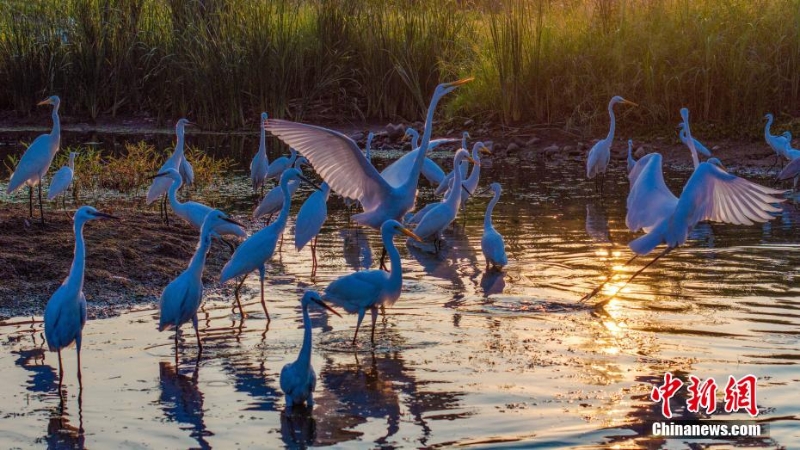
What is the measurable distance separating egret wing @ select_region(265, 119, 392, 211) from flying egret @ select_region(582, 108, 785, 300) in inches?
82.6

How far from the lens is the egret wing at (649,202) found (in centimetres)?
795

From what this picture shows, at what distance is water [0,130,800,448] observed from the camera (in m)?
5.54

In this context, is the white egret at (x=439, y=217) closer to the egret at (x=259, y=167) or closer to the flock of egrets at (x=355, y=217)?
the flock of egrets at (x=355, y=217)

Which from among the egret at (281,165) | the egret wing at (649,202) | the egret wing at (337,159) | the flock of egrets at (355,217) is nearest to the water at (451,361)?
the flock of egrets at (355,217)

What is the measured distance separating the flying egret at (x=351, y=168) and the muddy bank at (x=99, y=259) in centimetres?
148

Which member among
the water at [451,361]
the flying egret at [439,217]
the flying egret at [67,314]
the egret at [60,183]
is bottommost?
the water at [451,361]

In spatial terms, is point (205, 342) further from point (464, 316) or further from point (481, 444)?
point (481, 444)

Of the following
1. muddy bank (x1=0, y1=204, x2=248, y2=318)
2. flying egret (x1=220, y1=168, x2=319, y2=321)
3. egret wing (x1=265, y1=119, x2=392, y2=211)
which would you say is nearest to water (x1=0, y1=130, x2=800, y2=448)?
flying egret (x1=220, y1=168, x2=319, y2=321)

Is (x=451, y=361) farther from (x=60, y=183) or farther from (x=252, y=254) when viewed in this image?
(x=60, y=183)

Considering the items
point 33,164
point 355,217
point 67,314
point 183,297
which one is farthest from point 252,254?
point 33,164

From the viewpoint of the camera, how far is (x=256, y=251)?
7.70 m

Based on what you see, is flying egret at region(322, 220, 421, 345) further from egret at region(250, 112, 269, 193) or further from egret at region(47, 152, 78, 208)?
egret at region(250, 112, 269, 193)

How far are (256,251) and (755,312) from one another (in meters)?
3.77

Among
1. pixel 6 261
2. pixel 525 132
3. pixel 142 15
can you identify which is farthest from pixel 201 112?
pixel 6 261
